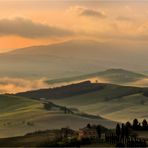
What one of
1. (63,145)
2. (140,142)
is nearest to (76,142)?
(63,145)

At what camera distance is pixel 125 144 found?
194 meters

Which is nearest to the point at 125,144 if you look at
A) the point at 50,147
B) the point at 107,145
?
the point at 107,145

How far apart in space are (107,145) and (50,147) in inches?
598

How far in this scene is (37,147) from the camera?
198750mm

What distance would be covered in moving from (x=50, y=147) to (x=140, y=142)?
23.7m

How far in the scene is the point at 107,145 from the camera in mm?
192750

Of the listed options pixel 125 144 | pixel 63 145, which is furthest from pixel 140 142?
pixel 63 145

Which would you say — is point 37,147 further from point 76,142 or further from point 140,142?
point 140,142

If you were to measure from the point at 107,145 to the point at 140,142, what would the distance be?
10.8 m

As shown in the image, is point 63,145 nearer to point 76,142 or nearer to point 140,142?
point 76,142

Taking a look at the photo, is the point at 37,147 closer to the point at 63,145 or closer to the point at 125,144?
the point at 63,145

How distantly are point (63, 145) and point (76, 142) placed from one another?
424 centimetres

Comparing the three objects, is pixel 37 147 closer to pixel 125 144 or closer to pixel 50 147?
pixel 50 147

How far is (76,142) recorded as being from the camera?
198750 mm
